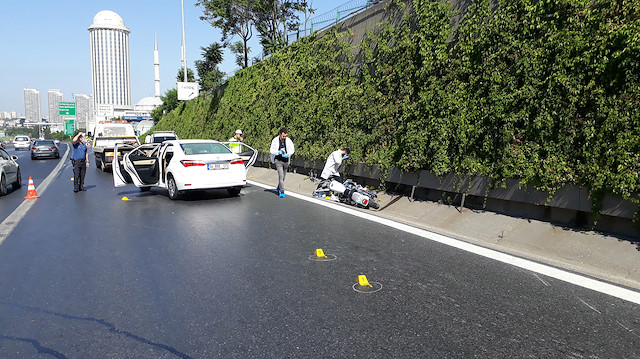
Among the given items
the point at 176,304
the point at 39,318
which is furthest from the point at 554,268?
the point at 39,318

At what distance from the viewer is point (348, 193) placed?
10609 mm

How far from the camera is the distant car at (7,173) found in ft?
42.5

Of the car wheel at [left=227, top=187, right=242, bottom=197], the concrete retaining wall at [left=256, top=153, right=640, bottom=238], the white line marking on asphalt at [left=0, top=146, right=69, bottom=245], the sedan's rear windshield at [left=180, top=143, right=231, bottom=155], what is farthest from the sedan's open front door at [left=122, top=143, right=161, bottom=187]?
the concrete retaining wall at [left=256, top=153, right=640, bottom=238]

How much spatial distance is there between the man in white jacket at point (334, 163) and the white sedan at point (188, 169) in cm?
225

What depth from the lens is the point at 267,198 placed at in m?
11.9

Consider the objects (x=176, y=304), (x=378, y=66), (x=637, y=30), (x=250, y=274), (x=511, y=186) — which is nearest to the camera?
(x=176, y=304)

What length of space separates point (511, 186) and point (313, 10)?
109 feet

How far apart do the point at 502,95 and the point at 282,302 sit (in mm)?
5933

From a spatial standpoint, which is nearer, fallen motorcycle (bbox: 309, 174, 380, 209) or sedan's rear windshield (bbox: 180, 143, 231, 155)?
fallen motorcycle (bbox: 309, 174, 380, 209)

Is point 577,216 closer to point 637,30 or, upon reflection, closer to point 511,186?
point 511,186

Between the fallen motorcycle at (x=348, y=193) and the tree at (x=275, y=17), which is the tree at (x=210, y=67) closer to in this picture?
the tree at (x=275, y=17)

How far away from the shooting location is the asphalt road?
3.49 m

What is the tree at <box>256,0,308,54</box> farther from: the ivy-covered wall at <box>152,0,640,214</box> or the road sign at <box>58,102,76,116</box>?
the road sign at <box>58,102,76,116</box>

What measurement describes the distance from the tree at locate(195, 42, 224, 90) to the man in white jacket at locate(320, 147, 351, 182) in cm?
5025
